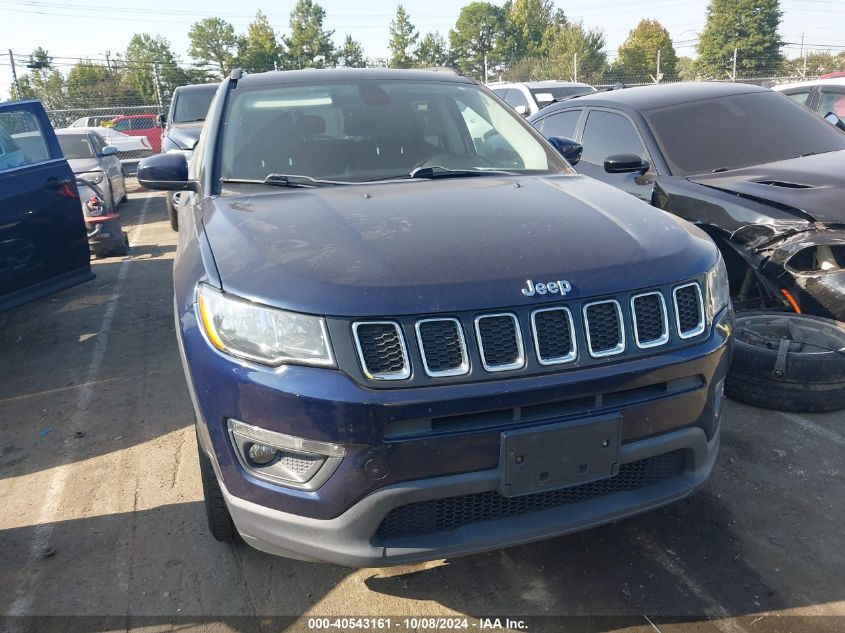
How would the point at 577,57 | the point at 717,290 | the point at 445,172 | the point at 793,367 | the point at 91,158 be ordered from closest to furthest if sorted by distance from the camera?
the point at 717,290 → the point at 445,172 → the point at 793,367 → the point at 91,158 → the point at 577,57

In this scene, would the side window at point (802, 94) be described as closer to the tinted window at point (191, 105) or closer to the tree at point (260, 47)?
the tinted window at point (191, 105)

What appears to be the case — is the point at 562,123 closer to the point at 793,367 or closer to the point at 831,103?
the point at 793,367

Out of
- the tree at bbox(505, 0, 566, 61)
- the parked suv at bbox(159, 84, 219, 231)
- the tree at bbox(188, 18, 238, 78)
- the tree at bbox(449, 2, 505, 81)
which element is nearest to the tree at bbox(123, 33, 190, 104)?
the tree at bbox(188, 18, 238, 78)

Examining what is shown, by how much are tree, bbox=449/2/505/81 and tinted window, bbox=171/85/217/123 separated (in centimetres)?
8312

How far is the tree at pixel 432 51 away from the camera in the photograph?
76.8m

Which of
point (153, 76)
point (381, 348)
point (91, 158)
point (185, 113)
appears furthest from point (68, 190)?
point (153, 76)

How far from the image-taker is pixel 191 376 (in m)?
2.27

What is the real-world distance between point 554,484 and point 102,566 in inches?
70.8

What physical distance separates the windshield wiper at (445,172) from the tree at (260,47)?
64193mm

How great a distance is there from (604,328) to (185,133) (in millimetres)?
9797

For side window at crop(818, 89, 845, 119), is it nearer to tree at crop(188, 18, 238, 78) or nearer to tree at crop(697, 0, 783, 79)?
tree at crop(697, 0, 783, 79)

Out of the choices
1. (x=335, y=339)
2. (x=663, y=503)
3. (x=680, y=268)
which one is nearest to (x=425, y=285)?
(x=335, y=339)

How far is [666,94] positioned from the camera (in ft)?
18.4

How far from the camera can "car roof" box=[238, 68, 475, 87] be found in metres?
3.74
